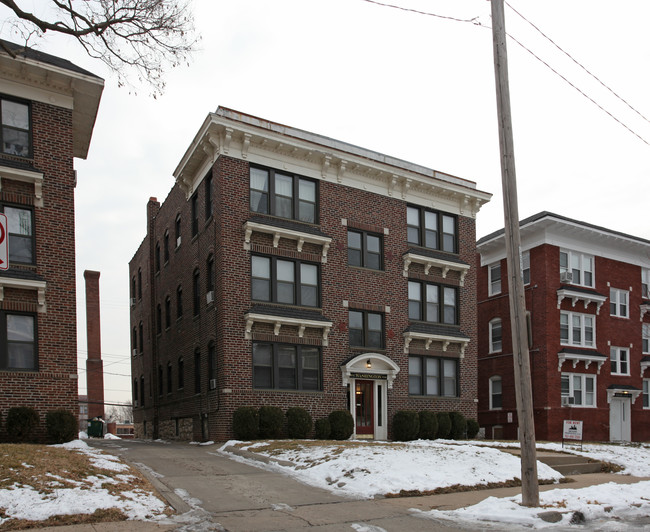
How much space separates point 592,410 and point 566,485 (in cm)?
2058

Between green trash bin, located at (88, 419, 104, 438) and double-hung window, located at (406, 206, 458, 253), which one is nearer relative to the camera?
double-hung window, located at (406, 206, 458, 253)

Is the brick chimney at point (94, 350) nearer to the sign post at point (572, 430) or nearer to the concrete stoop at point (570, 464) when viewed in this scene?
the sign post at point (572, 430)

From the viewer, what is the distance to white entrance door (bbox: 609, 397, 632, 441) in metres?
33.8

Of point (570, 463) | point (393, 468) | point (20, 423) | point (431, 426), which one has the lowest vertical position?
point (431, 426)

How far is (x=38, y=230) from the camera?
1836 cm

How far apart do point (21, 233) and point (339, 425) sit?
12265 mm

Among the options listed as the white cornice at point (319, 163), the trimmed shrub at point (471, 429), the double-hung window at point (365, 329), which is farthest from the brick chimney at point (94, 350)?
the trimmed shrub at point (471, 429)

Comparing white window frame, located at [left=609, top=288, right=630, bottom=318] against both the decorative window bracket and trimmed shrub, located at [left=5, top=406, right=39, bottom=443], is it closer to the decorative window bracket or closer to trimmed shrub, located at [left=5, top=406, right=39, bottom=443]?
the decorative window bracket

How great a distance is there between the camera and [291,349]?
23484 millimetres

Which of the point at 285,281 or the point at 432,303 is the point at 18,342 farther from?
the point at 432,303

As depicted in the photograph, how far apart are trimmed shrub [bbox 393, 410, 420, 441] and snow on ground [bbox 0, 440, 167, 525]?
15378 mm

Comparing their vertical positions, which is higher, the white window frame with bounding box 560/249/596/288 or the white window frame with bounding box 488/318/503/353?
the white window frame with bounding box 560/249/596/288

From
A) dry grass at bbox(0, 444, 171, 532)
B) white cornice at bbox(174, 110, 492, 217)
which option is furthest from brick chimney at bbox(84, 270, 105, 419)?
dry grass at bbox(0, 444, 171, 532)

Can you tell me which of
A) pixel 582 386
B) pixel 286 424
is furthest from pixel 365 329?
pixel 582 386
